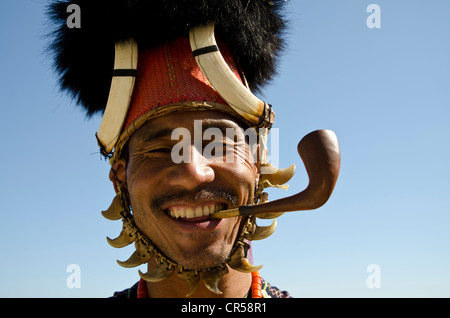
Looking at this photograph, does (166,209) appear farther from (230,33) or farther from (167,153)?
(230,33)

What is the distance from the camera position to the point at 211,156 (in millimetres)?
2785

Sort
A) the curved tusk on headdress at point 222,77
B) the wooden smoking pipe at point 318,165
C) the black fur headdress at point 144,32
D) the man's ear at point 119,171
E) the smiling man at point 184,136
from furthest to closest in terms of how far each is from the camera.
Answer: the man's ear at point 119,171, the black fur headdress at point 144,32, the curved tusk on headdress at point 222,77, the smiling man at point 184,136, the wooden smoking pipe at point 318,165

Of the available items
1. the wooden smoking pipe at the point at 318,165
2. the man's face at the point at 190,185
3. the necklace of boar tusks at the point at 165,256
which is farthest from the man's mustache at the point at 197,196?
the wooden smoking pipe at the point at 318,165

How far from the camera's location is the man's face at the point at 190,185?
2678 millimetres

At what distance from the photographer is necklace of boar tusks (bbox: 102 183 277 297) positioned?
2.84 m

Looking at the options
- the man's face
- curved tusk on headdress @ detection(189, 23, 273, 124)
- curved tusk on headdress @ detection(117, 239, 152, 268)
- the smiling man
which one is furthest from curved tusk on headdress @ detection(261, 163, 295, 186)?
curved tusk on headdress @ detection(117, 239, 152, 268)

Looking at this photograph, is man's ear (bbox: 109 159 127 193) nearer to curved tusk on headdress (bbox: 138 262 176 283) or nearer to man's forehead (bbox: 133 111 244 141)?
man's forehead (bbox: 133 111 244 141)

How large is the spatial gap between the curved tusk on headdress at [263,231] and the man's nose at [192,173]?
21.7 inches

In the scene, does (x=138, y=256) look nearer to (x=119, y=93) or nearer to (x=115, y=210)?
(x=115, y=210)

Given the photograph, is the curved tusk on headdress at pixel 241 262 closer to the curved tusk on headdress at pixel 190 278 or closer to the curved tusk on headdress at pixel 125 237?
the curved tusk on headdress at pixel 190 278

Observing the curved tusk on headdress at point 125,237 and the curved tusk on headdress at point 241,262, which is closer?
the curved tusk on headdress at point 241,262

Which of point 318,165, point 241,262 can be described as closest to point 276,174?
point 241,262
